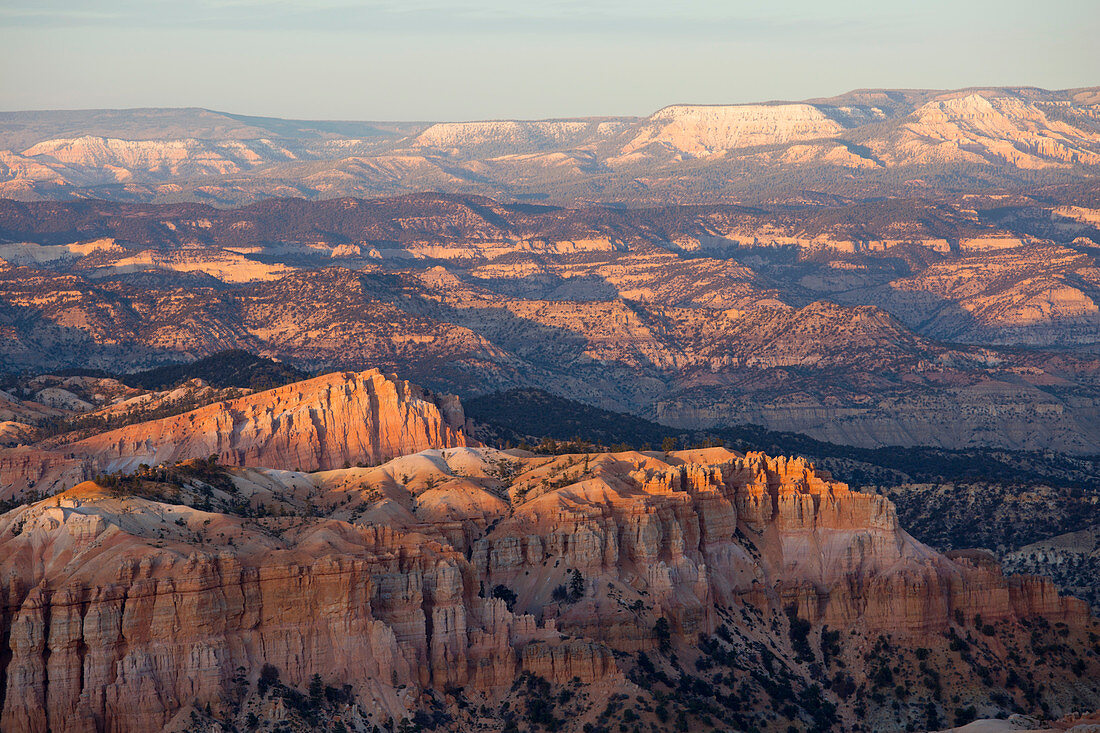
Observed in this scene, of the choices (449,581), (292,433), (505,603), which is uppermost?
(449,581)

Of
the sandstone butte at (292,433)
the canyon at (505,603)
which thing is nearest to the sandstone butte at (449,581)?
the canyon at (505,603)

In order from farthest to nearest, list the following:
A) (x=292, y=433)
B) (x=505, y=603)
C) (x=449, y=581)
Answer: (x=292, y=433) → (x=505, y=603) → (x=449, y=581)

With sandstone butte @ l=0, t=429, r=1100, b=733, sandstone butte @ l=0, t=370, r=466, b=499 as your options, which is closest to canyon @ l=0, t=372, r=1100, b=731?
sandstone butte @ l=0, t=429, r=1100, b=733

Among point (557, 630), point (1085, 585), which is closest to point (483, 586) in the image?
point (557, 630)

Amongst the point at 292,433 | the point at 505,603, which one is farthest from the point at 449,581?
the point at 292,433

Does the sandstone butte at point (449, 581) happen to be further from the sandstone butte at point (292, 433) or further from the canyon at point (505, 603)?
the sandstone butte at point (292, 433)

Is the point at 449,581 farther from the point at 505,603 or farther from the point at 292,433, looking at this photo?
the point at 292,433
